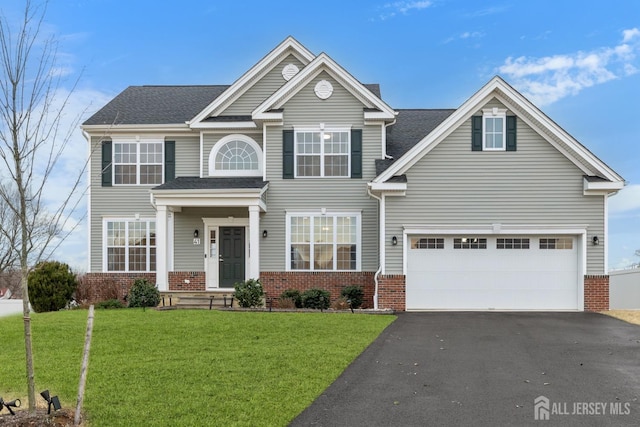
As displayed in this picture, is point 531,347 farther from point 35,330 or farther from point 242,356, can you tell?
point 35,330

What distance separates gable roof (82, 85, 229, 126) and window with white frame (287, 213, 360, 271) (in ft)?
18.2

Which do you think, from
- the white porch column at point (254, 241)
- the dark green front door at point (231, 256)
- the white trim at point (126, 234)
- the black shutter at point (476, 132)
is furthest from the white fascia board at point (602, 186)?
the white trim at point (126, 234)

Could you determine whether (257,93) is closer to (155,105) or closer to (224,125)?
(224,125)

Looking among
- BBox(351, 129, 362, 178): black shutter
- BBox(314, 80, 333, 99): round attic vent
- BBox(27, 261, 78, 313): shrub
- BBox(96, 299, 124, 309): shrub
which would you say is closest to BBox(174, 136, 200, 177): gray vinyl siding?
BBox(314, 80, 333, 99): round attic vent

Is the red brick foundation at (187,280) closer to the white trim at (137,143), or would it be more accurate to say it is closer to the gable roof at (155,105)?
the white trim at (137,143)

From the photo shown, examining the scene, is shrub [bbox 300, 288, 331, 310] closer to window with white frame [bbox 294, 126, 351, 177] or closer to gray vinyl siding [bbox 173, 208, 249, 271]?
gray vinyl siding [bbox 173, 208, 249, 271]

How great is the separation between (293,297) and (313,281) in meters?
1.13

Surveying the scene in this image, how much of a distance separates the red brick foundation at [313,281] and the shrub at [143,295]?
3.34 metres

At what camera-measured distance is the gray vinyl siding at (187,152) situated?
19.5 metres

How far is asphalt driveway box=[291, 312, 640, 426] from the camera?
639cm

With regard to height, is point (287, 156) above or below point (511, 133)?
below

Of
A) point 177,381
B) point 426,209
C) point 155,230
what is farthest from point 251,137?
point 177,381

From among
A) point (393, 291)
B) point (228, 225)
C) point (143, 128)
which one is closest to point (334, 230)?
point (393, 291)

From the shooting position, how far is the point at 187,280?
1891 cm
